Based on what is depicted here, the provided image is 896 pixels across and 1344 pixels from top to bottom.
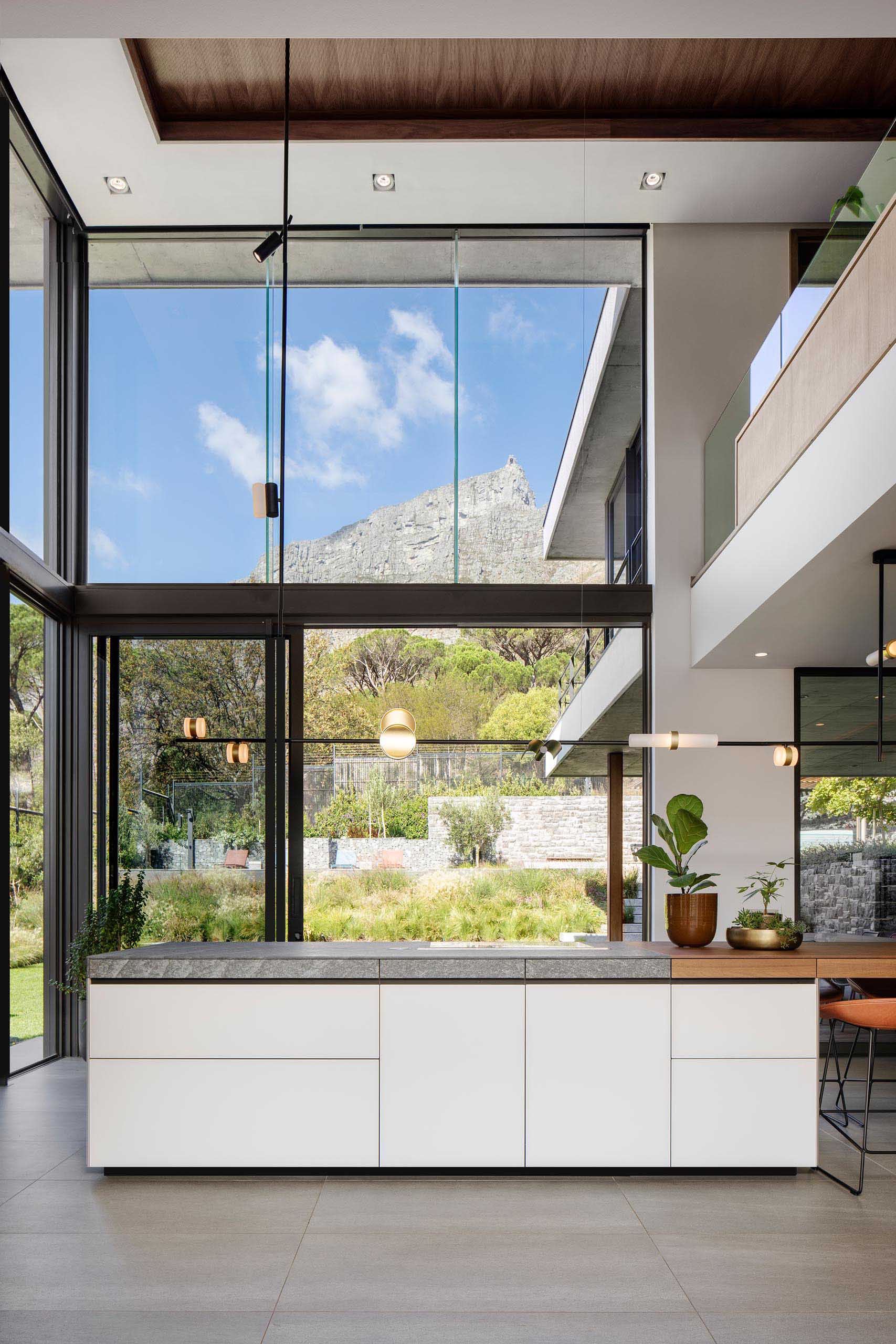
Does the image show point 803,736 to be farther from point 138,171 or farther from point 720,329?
point 138,171

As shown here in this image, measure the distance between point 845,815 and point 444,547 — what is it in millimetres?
3401

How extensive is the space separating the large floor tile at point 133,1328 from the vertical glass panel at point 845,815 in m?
5.22

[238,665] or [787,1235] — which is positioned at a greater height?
[238,665]

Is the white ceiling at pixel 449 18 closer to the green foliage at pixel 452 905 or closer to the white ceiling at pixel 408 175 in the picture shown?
the white ceiling at pixel 408 175

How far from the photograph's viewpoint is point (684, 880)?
514 cm

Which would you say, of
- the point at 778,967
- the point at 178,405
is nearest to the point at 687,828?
the point at 778,967

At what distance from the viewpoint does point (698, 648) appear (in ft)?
23.7

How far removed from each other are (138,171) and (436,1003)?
19.0 ft

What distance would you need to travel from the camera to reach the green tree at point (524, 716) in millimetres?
7672

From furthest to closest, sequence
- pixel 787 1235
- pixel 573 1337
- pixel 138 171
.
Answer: pixel 138 171, pixel 787 1235, pixel 573 1337

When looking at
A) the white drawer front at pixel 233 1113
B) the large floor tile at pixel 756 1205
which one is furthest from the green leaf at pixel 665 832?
the white drawer front at pixel 233 1113

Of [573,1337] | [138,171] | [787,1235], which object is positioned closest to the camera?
[573,1337]

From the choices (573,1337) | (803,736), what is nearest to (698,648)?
(803,736)

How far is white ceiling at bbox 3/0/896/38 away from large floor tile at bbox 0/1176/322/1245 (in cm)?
404
